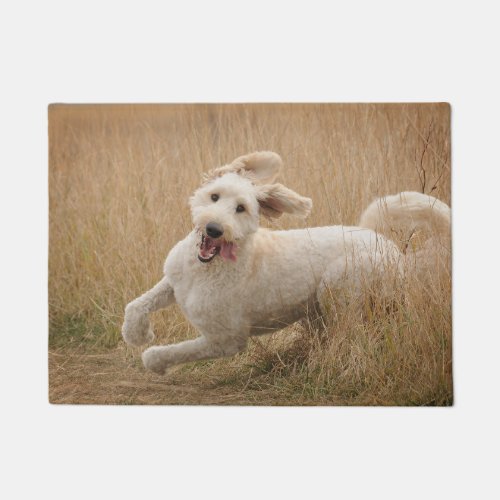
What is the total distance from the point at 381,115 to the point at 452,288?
3.40 feet

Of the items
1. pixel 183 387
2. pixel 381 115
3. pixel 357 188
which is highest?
pixel 381 115

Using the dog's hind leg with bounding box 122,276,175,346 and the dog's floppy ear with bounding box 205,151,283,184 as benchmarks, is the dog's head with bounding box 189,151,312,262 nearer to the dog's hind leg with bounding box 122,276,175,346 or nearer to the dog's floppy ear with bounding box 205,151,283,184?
the dog's floppy ear with bounding box 205,151,283,184

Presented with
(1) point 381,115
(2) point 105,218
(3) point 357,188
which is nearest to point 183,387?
(2) point 105,218

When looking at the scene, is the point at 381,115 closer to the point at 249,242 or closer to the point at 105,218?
the point at 249,242

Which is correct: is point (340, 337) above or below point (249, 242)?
below

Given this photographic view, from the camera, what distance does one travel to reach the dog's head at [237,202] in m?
4.69

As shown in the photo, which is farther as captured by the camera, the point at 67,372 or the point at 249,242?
the point at 67,372

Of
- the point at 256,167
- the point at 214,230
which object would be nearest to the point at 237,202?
A: the point at 214,230

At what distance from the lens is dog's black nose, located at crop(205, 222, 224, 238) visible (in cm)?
465

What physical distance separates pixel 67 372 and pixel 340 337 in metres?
1.57

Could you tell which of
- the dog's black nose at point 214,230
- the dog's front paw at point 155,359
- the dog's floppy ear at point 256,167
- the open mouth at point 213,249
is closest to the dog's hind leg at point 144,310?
the dog's front paw at point 155,359

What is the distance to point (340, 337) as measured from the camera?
5035 millimetres

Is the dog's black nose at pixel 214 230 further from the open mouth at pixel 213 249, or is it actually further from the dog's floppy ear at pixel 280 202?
the dog's floppy ear at pixel 280 202

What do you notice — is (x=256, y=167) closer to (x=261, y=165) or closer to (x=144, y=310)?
(x=261, y=165)
